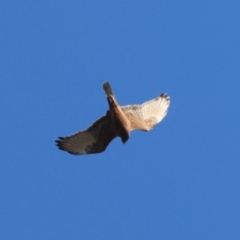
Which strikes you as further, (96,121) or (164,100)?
(164,100)

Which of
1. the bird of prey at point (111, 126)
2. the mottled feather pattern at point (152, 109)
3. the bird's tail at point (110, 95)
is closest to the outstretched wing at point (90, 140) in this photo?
the bird of prey at point (111, 126)

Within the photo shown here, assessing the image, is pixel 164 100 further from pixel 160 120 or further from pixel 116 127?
pixel 116 127

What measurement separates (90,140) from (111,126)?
0.63 meters

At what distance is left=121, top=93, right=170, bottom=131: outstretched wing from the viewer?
18.2 metres

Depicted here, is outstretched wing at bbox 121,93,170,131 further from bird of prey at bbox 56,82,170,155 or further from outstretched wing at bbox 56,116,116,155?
outstretched wing at bbox 56,116,116,155

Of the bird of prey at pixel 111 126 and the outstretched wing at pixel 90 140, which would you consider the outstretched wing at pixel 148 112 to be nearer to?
the bird of prey at pixel 111 126

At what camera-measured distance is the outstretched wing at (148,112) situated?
717 inches

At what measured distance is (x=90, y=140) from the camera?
59.4ft

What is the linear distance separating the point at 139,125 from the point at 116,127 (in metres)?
0.69

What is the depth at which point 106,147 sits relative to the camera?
18.1 m

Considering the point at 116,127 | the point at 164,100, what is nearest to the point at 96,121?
the point at 116,127

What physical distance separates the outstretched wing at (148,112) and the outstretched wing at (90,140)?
0.55 meters

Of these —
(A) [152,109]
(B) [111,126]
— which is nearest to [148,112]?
(A) [152,109]

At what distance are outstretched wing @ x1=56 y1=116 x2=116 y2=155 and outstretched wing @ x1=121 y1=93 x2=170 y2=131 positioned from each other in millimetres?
546
